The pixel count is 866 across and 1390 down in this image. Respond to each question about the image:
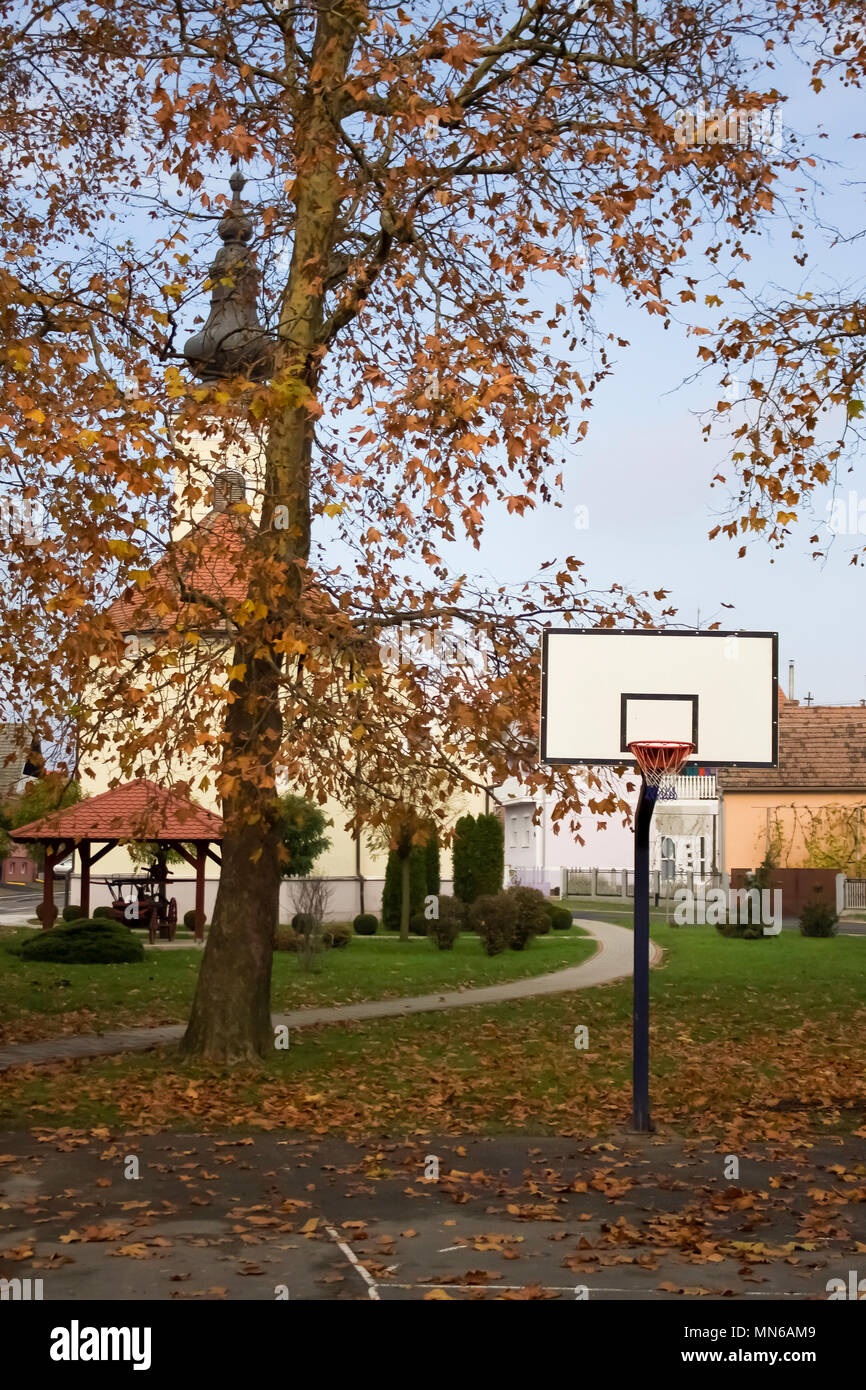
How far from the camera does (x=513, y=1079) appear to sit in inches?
566

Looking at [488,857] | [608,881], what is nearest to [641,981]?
[488,857]

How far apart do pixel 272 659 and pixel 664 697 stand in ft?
12.5

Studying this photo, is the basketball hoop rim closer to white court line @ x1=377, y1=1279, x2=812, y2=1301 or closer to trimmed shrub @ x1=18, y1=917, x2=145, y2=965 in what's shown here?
white court line @ x1=377, y1=1279, x2=812, y2=1301

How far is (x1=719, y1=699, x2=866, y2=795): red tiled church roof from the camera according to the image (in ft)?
171

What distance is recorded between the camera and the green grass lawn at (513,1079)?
478 inches

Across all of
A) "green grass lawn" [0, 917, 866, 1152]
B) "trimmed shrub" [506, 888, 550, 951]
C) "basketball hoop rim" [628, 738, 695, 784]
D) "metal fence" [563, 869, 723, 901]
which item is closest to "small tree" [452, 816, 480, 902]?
"trimmed shrub" [506, 888, 550, 951]

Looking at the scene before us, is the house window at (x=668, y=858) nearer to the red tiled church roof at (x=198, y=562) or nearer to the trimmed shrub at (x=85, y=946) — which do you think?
the trimmed shrub at (x=85, y=946)

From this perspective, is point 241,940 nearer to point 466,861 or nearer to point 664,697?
point 664,697

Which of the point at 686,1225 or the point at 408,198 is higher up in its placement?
the point at 408,198

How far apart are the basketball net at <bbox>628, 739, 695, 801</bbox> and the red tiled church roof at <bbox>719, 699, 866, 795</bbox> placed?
40.3 meters
